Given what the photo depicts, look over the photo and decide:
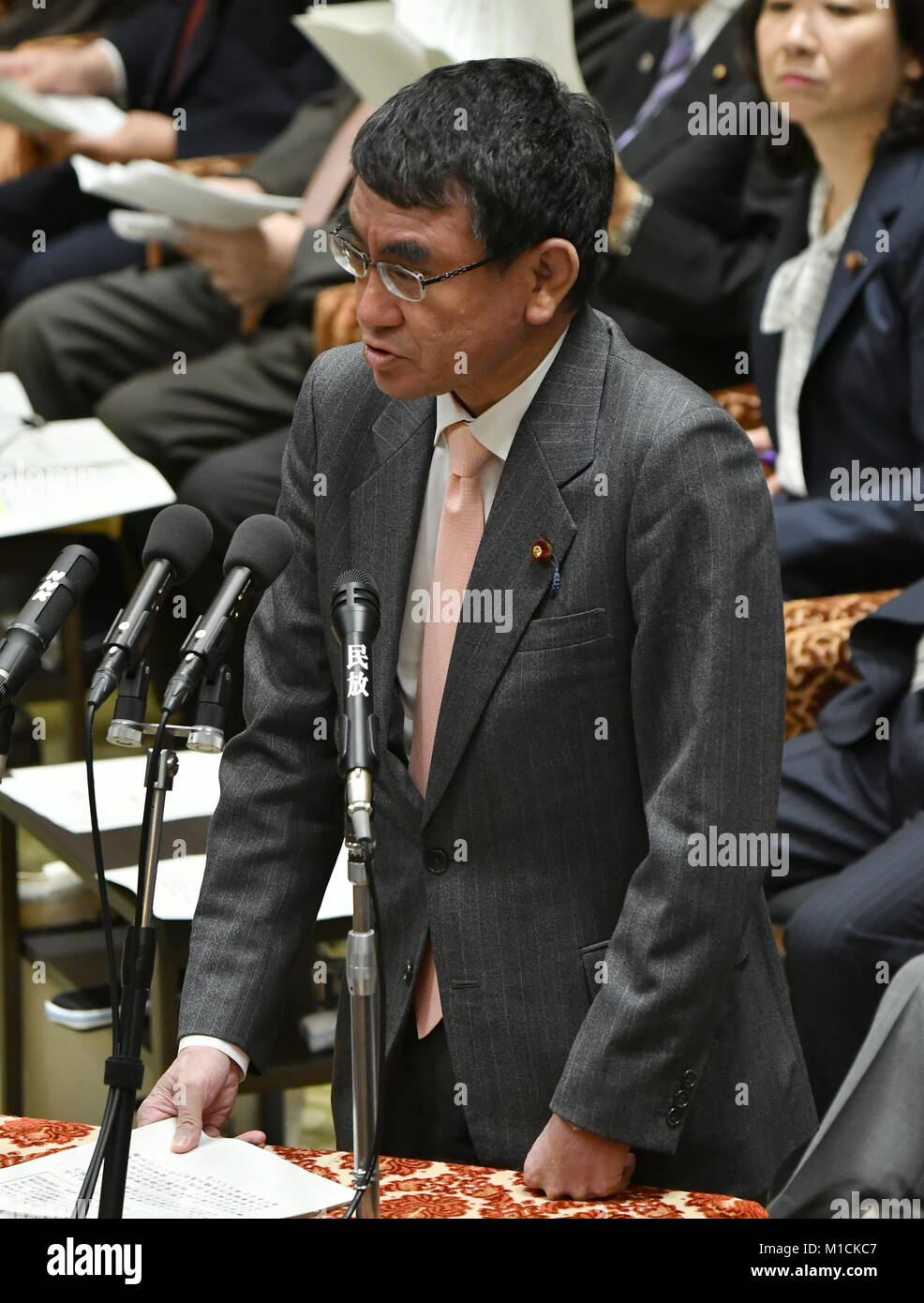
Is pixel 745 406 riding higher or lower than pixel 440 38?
lower

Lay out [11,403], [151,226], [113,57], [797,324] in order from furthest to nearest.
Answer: [113,57], [11,403], [151,226], [797,324]

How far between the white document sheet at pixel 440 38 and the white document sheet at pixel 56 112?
138cm

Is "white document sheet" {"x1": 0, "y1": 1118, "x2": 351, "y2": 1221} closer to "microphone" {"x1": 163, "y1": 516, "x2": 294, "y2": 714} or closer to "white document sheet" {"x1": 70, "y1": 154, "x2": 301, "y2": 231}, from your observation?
"microphone" {"x1": 163, "y1": 516, "x2": 294, "y2": 714}

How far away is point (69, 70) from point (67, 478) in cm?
193

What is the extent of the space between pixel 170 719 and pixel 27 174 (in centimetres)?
478

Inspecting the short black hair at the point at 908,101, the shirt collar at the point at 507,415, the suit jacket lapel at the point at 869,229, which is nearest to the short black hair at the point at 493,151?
the shirt collar at the point at 507,415

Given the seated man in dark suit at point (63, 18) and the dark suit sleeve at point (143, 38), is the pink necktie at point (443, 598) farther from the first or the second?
the seated man in dark suit at point (63, 18)

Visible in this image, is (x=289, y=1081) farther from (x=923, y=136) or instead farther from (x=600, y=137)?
(x=923, y=136)

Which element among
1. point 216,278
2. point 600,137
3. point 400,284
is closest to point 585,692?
point 400,284

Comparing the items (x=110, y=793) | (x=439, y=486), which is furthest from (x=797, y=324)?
(x=439, y=486)

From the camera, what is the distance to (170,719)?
122 cm

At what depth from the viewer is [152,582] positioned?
1.26 meters

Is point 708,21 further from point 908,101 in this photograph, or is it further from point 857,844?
point 857,844

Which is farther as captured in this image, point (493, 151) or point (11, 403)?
point (11, 403)
